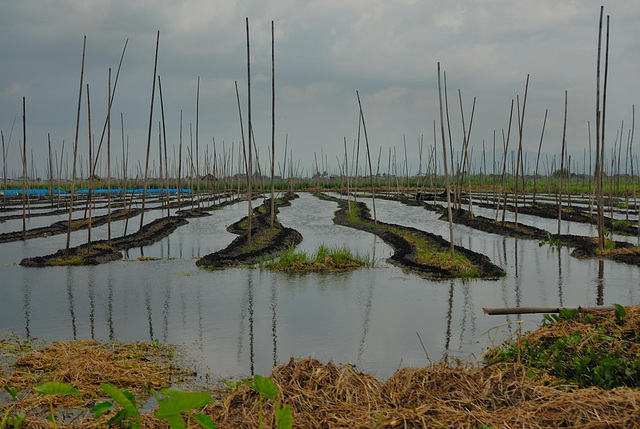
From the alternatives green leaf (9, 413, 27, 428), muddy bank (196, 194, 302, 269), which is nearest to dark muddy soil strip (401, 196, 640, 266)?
muddy bank (196, 194, 302, 269)

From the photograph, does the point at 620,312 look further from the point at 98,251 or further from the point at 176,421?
the point at 98,251

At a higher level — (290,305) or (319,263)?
(319,263)

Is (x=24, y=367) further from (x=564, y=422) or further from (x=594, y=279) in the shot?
(x=594, y=279)

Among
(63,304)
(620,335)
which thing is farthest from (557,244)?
(63,304)

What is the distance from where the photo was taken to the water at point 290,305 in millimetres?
6754

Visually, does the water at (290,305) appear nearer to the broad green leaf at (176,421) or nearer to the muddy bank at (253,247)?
the muddy bank at (253,247)

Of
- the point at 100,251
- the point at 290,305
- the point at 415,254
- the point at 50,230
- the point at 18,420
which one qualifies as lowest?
the point at 290,305

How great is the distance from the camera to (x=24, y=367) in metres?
5.84

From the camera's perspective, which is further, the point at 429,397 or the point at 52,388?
the point at 429,397

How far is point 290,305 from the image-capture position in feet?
30.1

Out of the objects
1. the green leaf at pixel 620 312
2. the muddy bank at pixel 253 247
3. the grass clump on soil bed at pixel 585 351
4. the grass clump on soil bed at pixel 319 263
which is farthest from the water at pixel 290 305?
the green leaf at pixel 620 312

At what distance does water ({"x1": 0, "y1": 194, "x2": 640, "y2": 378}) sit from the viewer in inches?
266

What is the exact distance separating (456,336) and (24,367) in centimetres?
504

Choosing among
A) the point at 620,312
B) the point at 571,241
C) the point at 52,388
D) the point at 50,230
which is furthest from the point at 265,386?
the point at 50,230
